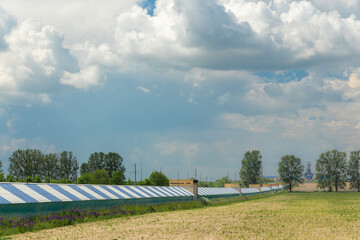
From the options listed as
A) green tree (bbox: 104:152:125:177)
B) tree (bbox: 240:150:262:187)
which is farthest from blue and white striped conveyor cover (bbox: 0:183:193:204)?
tree (bbox: 240:150:262:187)

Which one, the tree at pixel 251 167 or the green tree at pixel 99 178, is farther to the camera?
the tree at pixel 251 167

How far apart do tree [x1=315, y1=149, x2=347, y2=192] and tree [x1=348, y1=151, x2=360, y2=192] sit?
257cm

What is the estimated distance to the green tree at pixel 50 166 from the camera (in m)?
135

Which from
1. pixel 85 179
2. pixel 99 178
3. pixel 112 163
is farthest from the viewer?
pixel 112 163

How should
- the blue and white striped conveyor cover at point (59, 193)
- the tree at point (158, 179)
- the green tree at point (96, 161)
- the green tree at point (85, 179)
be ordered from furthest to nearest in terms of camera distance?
the green tree at point (96, 161)
the tree at point (158, 179)
the green tree at point (85, 179)
the blue and white striped conveyor cover at point (59, 193)

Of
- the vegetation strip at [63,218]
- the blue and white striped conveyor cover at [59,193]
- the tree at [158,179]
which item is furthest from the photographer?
the tree at [158,179]

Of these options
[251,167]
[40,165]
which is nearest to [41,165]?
[40,165]

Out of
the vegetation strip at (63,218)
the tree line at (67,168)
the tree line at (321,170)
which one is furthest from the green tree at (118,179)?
the vegetation strip at (63,218)

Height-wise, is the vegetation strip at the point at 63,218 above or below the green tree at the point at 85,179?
below

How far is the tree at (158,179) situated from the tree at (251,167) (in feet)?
171

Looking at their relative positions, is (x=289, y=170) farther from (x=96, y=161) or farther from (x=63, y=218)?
(x=63, y=218)

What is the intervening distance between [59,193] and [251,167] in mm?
143881

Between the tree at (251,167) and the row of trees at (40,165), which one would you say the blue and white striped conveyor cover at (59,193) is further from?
the tree at (251,167)

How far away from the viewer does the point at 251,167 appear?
175 m
